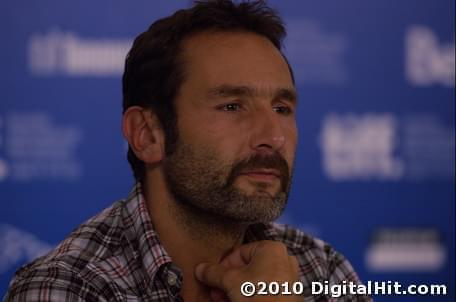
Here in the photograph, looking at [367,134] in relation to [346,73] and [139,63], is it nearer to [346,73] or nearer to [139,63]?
[346,73]

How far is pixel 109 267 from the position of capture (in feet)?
5.57

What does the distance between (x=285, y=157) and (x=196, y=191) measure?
0.23 m

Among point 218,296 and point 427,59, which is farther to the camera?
point 427,59

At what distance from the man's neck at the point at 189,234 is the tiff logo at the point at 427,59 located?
65.0 inches

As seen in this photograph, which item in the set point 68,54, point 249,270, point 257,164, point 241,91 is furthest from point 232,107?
point 68,54

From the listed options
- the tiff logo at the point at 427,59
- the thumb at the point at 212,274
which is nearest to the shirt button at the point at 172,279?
the thumb at the point at 212,274

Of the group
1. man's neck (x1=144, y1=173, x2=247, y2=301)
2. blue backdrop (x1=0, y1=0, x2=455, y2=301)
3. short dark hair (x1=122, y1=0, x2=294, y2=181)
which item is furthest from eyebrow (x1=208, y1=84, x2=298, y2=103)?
blue backdrop (x1=0, y1=0, x2=455, y2=301)

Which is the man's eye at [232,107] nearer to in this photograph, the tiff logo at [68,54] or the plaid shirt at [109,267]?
the plaid shirt at [109,267]

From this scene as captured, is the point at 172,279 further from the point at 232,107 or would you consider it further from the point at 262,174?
the point at 232,107

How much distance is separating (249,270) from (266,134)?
1.04ft

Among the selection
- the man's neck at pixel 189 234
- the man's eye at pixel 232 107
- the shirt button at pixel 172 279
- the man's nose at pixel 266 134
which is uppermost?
the man's eye at pixel 232 107

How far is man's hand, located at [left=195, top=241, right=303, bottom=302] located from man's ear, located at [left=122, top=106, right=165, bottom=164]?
31 cm

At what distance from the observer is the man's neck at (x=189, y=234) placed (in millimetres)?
1874

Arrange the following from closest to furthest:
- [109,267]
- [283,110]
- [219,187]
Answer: [109,267]
[219,187]
[283,110]
